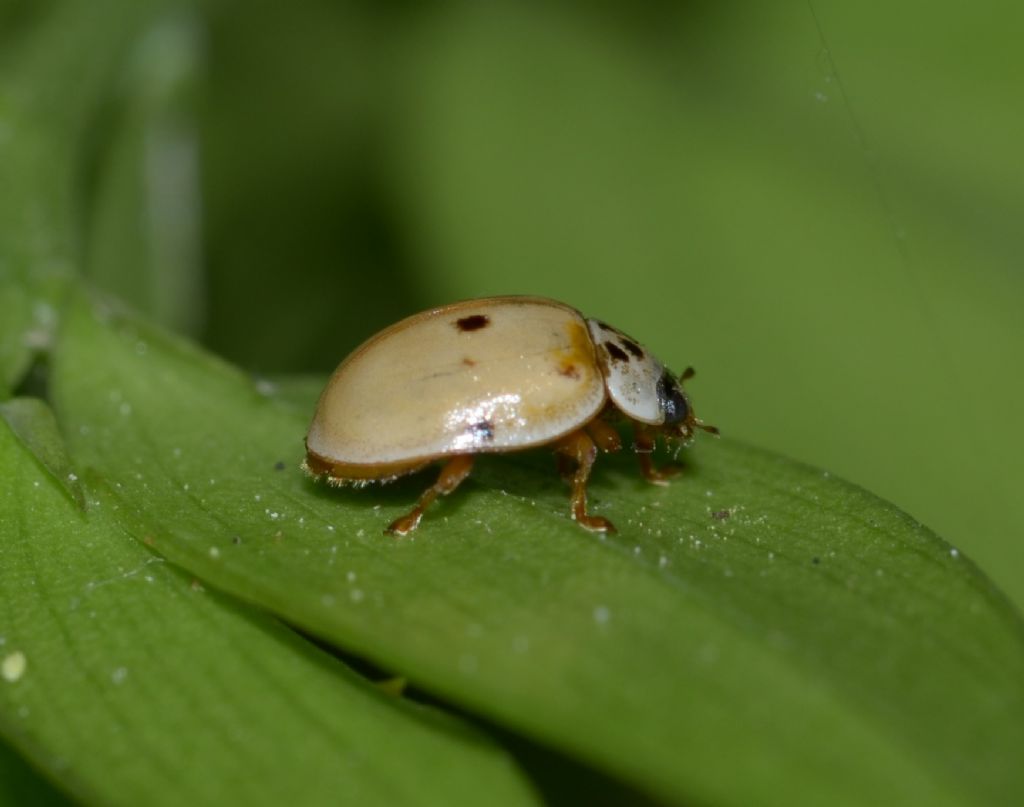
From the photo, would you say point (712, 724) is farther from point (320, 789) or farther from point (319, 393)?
point (319, 393)

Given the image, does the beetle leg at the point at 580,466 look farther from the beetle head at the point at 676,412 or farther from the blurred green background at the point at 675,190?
the blurred green background at the point at 675,190

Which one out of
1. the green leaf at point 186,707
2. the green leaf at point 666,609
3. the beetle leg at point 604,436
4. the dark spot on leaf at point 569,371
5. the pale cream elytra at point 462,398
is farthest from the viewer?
the beetle leg at point 604,436

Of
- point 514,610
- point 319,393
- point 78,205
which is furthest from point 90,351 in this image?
point 514,610

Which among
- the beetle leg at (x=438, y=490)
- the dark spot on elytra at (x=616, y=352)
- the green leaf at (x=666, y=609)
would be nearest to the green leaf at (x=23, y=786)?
the green leaf at (x=666, y=609)

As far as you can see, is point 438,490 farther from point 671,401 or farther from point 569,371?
point 671,401

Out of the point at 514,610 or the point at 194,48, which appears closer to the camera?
the point at 514,610
